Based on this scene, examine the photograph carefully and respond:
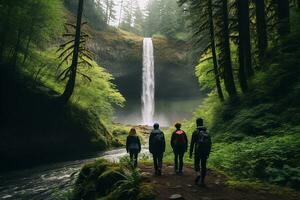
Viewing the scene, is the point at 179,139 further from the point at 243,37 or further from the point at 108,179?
the point at 243,37

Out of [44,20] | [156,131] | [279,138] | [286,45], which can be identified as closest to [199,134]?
[156,131]

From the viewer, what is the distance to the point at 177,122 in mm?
11750

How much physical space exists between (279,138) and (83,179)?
6.63m

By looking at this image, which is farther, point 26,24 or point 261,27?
point 26,24

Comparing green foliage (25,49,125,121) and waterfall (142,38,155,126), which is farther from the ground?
waterfall (142,38,155,126)

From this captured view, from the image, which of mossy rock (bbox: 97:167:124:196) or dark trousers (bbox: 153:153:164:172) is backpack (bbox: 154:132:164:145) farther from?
mossy rock (bbox: 97:167:124:196)

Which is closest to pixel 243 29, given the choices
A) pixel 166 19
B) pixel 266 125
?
pixel 266 125

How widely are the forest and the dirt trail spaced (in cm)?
3

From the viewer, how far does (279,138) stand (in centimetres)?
1053

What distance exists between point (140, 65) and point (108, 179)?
4843 centimetres

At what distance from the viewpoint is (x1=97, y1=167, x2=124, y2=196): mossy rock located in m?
9.07

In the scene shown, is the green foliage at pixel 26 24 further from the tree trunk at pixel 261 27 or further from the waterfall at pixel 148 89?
the waterfall at pixel 148 89

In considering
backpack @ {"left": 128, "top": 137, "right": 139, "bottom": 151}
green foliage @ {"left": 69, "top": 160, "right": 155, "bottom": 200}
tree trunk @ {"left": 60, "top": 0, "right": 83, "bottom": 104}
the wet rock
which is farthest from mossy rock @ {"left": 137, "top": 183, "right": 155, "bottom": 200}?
tree trunk @ {"left": 60, "top": 0, "right": 83, "bottom": 104}

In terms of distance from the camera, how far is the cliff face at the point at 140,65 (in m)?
55.4
